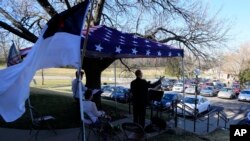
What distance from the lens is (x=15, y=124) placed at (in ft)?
35.6

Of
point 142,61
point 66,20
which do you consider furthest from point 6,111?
point 142,61

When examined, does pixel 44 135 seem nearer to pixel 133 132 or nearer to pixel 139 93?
pixel 139 93

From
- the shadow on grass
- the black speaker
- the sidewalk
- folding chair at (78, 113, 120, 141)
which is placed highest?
the black speaker

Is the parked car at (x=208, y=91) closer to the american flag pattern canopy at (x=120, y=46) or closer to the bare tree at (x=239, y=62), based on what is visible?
the bare tree at (x=239, y=62)


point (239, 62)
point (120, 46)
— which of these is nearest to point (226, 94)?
point (239, 62)

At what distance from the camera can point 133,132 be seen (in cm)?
725

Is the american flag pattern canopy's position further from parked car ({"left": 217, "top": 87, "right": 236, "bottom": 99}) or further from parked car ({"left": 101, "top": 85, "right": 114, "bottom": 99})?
parked car ({"left": 217, "top": 87, "right": 236, "bottom": 99})

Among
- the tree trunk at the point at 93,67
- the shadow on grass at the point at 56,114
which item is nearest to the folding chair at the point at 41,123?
the shadow on grass at the point at 56,114

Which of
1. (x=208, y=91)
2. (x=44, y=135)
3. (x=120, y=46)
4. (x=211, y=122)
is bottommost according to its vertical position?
(x=208, y=91)

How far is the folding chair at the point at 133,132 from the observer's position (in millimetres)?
7164

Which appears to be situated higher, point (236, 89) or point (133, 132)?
point (133, 132)

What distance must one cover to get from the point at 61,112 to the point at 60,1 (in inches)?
242

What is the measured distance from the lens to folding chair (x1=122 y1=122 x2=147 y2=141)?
716 centimetres

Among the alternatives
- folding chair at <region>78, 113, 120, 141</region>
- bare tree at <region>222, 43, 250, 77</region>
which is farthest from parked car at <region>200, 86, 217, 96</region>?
folding chair at <region>78, 113, 120, 141</region>
